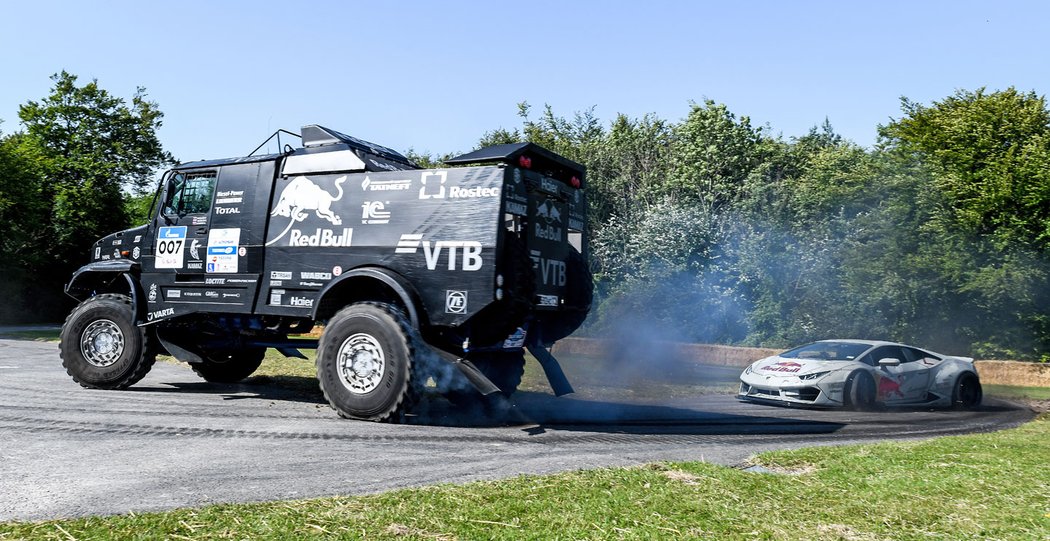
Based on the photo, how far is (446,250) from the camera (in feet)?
28.6

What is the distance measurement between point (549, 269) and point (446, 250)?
1.55 meters

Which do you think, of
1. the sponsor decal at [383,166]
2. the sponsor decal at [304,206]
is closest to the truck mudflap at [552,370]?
the sponsor decal at [304,206]

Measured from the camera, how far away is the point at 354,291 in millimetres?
9469

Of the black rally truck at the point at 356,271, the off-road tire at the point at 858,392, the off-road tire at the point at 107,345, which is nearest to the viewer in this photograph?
the black rally truck at the point at 356,271

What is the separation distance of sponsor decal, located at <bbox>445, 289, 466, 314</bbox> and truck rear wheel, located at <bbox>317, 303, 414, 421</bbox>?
19.1 inches

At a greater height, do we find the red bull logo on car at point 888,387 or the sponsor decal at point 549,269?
the sponsor decal at point 549,269

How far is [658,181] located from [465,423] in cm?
2566

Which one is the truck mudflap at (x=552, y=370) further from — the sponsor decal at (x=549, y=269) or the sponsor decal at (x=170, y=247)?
the sponsor decal at (x=170, y=247)

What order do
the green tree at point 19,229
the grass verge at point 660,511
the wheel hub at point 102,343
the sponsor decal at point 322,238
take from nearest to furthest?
the grass verge at point 660,511, the sponsor decal at point 322,238, the wheel hub at point 102,343, the green tree at point 19,229

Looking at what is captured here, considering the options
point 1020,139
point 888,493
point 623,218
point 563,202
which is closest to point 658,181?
point 623,218

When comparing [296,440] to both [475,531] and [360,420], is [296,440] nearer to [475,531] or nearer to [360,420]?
[360,420]

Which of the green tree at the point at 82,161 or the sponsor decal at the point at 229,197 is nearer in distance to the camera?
the sponsor decal at the point at 229,197

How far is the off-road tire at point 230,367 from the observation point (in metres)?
12.8

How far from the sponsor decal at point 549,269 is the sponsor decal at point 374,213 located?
1.75m
